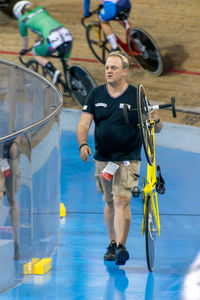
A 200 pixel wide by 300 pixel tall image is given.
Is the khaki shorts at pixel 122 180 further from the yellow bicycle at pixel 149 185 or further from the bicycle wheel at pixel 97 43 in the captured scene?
the bicycle wheel at pixel 97 43

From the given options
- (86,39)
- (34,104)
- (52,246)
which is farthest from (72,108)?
(52,246)

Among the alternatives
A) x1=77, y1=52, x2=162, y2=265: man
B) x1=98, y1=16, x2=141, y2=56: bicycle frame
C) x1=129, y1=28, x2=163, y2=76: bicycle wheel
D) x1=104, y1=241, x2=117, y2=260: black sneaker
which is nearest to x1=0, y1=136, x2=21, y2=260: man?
x1=77, y1=52, x2=162, y2=265: man

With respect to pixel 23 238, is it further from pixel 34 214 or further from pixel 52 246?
pixel 52 246

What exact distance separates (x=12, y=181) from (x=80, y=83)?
30.6ft

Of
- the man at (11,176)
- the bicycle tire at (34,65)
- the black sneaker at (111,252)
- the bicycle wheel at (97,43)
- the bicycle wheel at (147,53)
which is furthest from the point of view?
the bicycle tire at (34,65)

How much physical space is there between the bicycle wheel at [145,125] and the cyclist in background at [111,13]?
25.9 ft

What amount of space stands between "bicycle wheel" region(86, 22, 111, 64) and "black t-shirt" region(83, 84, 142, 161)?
26.4ft

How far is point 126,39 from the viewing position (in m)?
13.4

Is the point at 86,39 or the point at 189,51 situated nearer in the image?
the point at 189,51

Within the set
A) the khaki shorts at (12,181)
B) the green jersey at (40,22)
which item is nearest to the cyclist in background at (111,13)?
the green jersey at (40,22)

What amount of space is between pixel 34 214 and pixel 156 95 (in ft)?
26.3

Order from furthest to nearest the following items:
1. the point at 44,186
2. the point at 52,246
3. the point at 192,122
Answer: the point at 192,122, the point at 52,246, the point at 44,186

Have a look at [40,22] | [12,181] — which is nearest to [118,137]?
[12,181]

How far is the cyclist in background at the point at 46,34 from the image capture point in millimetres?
13336
